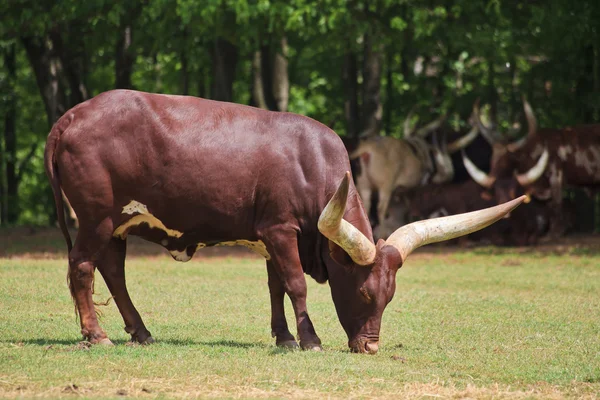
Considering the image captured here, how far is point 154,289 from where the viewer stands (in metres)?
13.1

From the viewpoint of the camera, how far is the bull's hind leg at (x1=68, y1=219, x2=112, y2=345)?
8875mm

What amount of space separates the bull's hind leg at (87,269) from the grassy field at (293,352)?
22 cm

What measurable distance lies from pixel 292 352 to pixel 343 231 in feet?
3.68

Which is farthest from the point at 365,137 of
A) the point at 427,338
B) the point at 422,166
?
the point at 427,338

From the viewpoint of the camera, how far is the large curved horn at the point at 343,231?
815 centimetres

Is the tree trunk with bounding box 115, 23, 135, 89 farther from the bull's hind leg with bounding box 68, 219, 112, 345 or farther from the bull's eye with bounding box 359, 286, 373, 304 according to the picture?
the bull's eye with bounding box 359, 286, 373, 304

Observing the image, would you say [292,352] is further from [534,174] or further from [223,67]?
[223,67]

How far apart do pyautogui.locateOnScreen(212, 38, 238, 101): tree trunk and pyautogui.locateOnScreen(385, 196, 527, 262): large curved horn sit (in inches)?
533

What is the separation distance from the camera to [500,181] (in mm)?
20531

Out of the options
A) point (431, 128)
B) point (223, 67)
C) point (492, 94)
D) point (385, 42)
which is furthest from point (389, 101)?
point (385, 42)

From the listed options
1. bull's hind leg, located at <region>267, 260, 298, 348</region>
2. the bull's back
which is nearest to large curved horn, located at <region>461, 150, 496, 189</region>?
bull's hind leg, located at <region>267, 260, 298, 348</region>

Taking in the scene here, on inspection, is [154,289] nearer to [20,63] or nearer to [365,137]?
[365,137]

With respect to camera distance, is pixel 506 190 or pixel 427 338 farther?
pixel 506 190

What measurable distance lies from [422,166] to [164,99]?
12904mm
